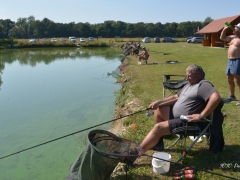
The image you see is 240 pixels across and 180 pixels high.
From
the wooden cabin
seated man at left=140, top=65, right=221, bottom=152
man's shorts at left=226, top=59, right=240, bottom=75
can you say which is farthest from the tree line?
seated man at left=140, top=65, right=221, bottom=152

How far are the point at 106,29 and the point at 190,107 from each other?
80.6 m

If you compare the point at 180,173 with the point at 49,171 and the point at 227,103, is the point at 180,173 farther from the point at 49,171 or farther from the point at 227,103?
the point at 227,103

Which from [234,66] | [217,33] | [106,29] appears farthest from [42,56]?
[106,29]

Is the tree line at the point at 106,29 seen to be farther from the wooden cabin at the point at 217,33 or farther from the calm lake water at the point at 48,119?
the calm lake water at the point at 48,119

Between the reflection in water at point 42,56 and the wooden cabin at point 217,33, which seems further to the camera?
the wooden cabin at point 217,33

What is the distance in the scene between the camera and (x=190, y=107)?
10.5 feet

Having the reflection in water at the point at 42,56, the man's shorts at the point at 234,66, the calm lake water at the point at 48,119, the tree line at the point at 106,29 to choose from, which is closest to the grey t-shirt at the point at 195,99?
the man's shorts at the point at 234,66

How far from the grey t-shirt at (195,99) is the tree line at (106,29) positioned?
74309 millimetres

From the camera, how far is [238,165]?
304 cm

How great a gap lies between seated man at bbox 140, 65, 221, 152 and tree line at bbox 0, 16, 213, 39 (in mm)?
74191

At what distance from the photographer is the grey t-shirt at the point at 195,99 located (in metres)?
3.07

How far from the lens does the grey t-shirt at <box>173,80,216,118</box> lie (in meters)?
3.07

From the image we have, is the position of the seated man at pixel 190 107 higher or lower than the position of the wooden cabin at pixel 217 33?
lower

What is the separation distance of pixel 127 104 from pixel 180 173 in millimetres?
3719
